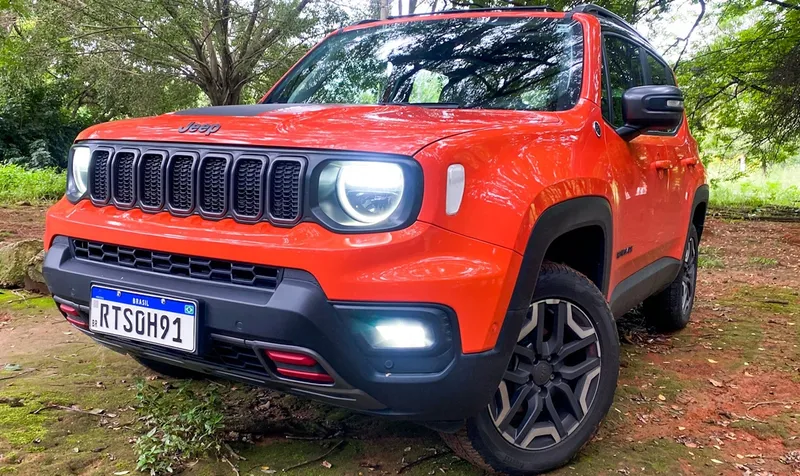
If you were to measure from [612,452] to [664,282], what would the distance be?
140 cm

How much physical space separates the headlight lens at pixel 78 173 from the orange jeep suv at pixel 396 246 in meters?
0.01

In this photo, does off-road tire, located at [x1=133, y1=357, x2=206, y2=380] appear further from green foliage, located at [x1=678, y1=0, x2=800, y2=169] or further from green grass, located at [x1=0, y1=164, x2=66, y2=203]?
green foliage, located at [x1=678, y1=0, x2=800, y2=169]

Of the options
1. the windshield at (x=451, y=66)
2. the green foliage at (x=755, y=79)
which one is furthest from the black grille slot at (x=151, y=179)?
the green foliage at (x=755, y=79)

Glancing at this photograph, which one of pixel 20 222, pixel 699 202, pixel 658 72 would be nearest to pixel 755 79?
pixel 699 202

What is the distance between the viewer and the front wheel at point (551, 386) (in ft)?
7.09

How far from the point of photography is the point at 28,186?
39.8 feet

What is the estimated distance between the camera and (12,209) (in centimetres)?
987

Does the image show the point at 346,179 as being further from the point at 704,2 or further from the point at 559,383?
the point at 704,2

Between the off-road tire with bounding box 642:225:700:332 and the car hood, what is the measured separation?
2241mm

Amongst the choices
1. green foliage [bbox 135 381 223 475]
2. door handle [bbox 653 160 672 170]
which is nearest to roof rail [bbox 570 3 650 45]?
door handle [bbox 653 160 672 170]

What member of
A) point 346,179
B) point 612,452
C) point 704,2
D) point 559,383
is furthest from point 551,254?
point 704,2

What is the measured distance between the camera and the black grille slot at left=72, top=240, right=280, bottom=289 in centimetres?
183

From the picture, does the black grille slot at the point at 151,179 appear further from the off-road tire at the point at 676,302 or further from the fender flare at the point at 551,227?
the off-road tire at the point at 676,302

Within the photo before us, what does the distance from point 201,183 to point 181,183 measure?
11 centimetres
